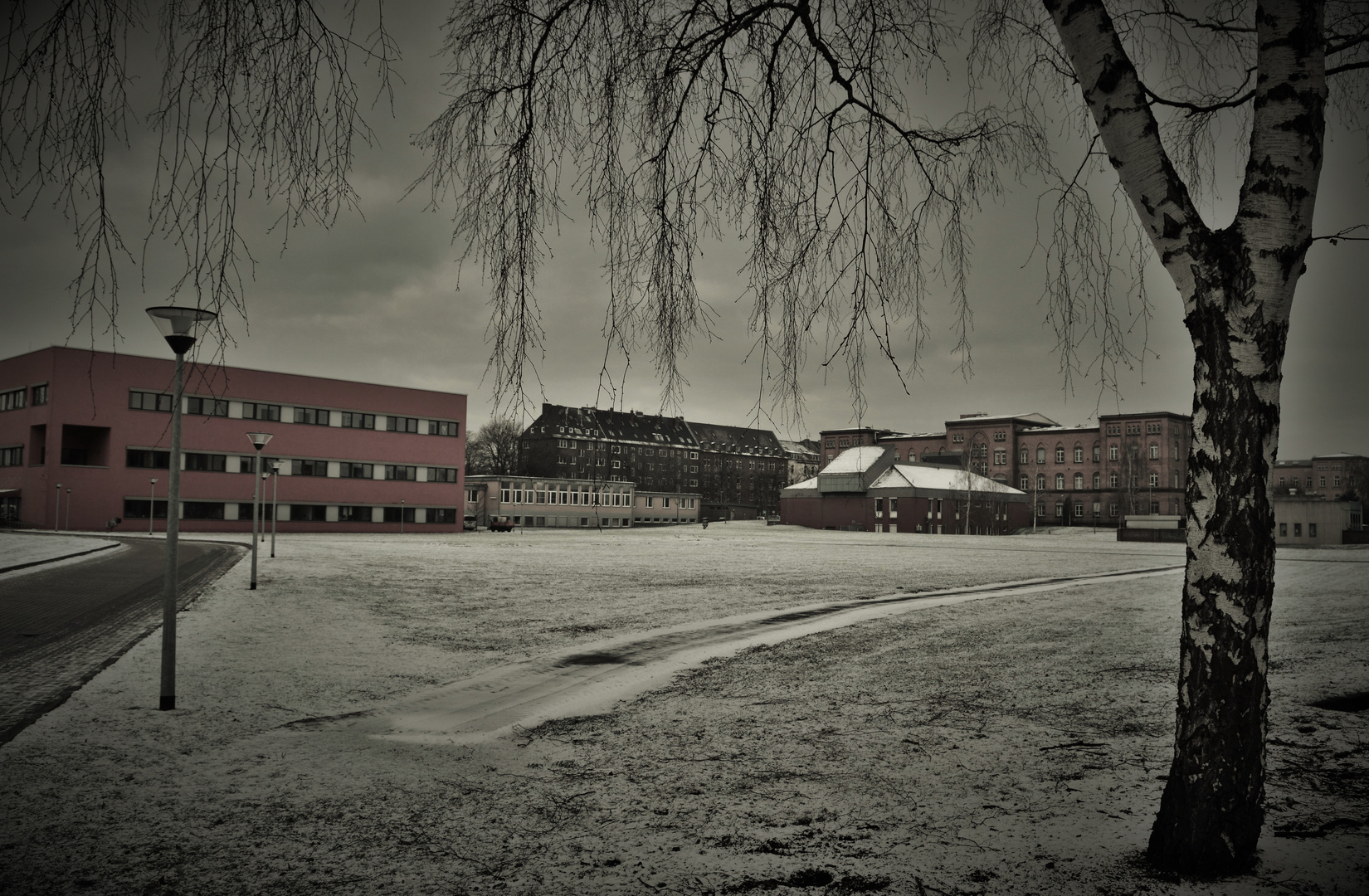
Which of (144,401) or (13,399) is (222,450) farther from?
(13,399)

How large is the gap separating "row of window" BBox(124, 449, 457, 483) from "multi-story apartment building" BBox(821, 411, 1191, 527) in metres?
46.7

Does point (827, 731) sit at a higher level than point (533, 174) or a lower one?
lower

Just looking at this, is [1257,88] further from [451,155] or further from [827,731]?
[827,731]

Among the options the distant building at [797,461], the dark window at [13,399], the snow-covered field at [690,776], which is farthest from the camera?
the distant building at [797,461]

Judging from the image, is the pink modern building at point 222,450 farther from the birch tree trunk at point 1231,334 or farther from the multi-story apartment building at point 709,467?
the birch tree trunk at point 1231,334

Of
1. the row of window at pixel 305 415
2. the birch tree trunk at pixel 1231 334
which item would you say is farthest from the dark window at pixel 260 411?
the birch tree trunk at pixel 1231 334

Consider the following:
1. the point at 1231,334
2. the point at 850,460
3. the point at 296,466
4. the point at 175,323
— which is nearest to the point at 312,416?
the point at 296,466

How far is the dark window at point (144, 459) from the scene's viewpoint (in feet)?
172

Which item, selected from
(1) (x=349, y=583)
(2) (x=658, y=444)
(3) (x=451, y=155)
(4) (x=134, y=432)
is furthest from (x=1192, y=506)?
(2) (x=658, y=444)

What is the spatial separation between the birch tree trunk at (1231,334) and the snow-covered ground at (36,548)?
26.9 m

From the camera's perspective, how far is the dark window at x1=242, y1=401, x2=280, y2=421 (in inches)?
2240

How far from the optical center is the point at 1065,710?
802 cm

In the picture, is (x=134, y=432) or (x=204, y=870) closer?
(x=204, y=870)

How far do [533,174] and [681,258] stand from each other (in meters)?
0.97
